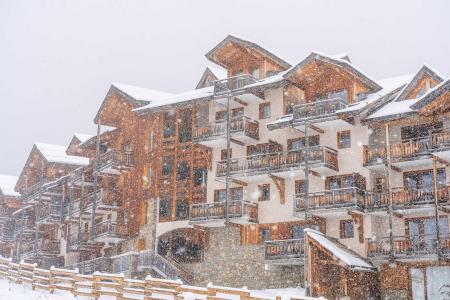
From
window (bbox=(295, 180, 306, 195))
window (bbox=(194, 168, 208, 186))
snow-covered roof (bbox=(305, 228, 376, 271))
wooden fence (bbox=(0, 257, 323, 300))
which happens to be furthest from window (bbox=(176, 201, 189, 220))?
wooden fence (bbox=(0, 257, 323, 300))

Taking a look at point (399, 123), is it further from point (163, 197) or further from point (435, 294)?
point (163, 197)

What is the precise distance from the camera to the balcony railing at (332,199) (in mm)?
35688

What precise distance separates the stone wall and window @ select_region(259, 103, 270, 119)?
289 inches

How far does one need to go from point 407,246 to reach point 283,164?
29.5 feet

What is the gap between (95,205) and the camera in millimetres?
49125

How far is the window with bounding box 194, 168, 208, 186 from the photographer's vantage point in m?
44.6

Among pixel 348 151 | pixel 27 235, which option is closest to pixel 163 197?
pixel 348 151

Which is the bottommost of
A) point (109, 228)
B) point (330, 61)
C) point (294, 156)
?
point (109, 228)

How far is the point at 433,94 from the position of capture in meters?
32.9

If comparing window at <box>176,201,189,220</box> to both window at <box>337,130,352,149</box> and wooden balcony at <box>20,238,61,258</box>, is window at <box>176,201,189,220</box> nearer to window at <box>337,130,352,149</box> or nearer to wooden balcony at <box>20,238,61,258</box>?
window at <box>337,130,352,149</box>

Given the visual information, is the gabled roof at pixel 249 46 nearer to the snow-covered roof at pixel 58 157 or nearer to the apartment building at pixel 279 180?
the apartment building at pixel 279 180

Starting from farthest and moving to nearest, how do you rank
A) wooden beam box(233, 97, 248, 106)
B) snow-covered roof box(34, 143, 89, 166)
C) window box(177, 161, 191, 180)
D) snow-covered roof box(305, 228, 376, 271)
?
1. snow-covered roof box(34, 143, 89, 166)
2. window box(177, 161, 191, 180)
3. wooden beam box(233, 97, 248, 106)
4. snow-covered roof box(305, 228, 376, 271)

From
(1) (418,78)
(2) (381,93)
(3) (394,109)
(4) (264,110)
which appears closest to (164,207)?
(4) (264,110)

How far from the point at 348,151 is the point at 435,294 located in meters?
9.36
